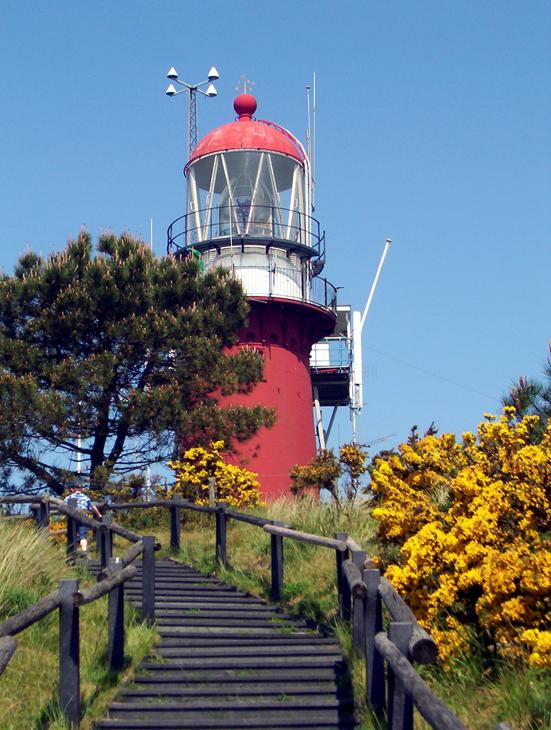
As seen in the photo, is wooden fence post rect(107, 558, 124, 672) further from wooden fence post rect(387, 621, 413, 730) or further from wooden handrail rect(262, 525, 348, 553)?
wooden fence post rect(387, 621, 413, 730)

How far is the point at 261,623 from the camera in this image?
9914 mm

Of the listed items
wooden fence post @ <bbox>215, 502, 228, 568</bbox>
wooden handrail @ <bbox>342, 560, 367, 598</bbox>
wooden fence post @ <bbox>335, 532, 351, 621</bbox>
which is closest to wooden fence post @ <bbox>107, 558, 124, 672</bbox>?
wooden handrail @ <bbox>342, 560, 367, 598</bbox>

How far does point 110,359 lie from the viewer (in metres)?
21.3

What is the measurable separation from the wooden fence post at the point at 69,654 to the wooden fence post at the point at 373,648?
1951 millimetres

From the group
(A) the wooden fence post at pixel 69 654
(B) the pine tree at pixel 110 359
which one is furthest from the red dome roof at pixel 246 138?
(A) the wooden fence post at pixel 69 654

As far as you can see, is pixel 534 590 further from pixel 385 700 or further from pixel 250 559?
pixel 250 559

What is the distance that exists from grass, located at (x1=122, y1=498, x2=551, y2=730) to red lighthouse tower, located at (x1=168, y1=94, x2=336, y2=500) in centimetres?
724

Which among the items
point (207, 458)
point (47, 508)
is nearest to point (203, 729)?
point (47, 508)

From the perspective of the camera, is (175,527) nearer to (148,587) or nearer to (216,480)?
(216,480)

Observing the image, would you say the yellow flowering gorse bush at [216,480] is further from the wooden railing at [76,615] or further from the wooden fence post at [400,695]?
the wooden fence post at [400,695]

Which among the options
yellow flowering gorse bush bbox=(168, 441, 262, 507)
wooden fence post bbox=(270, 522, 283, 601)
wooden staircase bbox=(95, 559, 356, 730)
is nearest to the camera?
wooden staircase bbox=(95, 559, 356, 730)

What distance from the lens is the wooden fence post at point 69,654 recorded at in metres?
6.62

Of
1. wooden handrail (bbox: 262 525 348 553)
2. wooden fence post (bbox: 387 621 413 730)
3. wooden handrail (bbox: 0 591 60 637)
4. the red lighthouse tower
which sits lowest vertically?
wooden fence post (bbox: 387 621 413 730)

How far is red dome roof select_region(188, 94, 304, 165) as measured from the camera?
2769 cm
